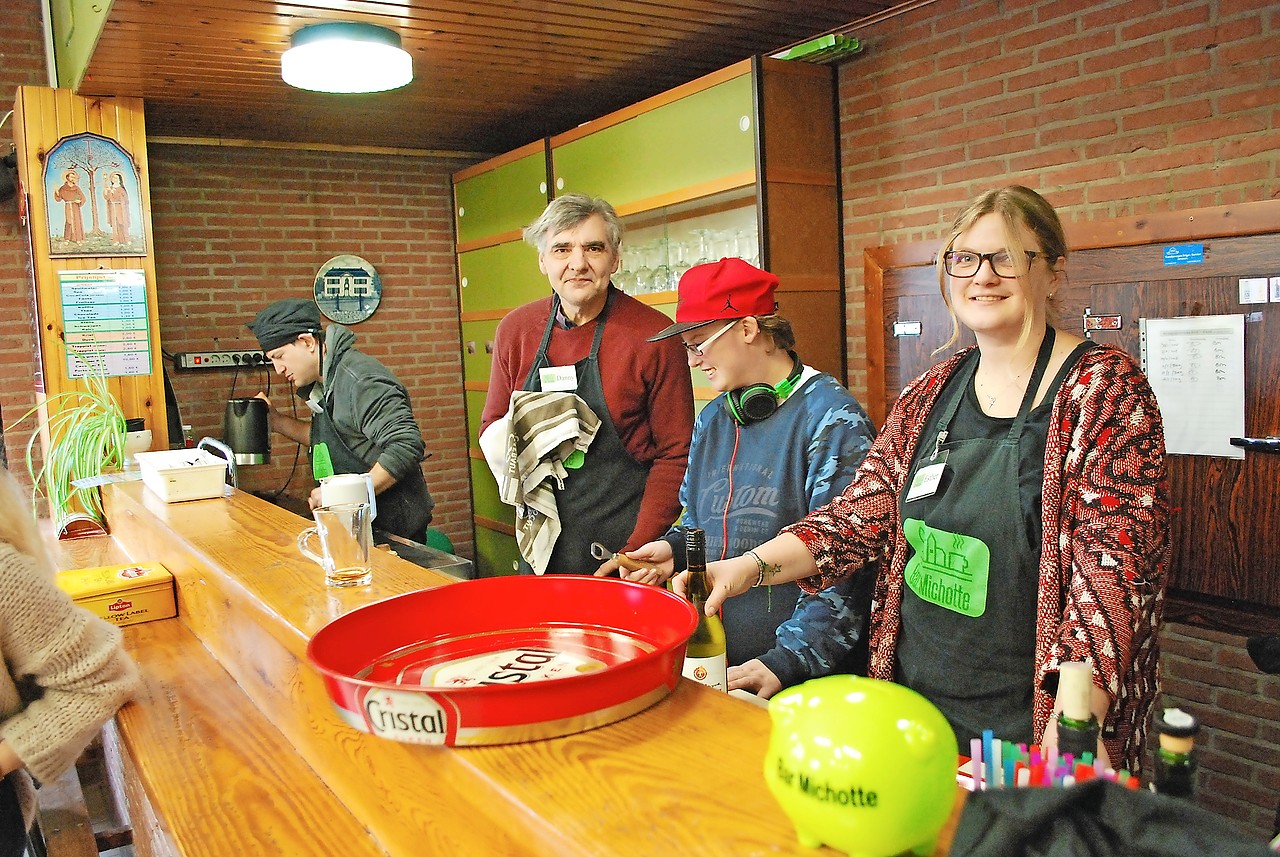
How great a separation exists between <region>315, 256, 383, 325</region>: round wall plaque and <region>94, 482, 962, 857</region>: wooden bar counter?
10.7ft

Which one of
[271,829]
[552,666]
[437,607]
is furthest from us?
[271,829]

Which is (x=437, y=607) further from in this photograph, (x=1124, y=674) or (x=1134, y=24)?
(x=1134, y=24)

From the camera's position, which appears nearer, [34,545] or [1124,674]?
[1124,674]

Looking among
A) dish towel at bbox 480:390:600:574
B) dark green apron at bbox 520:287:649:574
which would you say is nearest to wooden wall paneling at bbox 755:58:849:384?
dark green apron at bbox 520:287:649:574

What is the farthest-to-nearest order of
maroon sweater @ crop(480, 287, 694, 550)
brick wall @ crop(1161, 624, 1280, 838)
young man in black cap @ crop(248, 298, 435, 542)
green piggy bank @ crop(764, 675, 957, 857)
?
young man in black cap @ crop(248, 298, 435, 542) → brick wall @ crop(1161, 624, 1280, 838) → maroon sweater @ crop(480, 287, 694, 550) → green piggy bank @ crop(764, 675, 957, 857)

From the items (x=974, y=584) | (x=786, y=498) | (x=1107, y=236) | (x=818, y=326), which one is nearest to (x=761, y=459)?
(x=786, y=498)

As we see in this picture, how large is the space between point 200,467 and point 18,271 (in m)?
3.00

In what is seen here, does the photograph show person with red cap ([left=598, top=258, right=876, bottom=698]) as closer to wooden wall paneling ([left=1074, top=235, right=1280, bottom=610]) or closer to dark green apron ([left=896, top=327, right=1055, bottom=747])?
dark green apron ([left=896, top=327, right=1055, bottom=747])

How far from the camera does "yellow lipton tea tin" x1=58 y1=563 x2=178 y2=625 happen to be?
2.55 meters

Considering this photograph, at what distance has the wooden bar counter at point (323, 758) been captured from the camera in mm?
885

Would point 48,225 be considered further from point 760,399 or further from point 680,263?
point 760,399

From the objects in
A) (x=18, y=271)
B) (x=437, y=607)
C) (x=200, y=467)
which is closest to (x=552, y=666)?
(x=437, y=607)

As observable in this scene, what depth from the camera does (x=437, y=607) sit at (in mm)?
1342

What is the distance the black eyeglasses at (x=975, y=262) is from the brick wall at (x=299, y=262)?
478 cm
